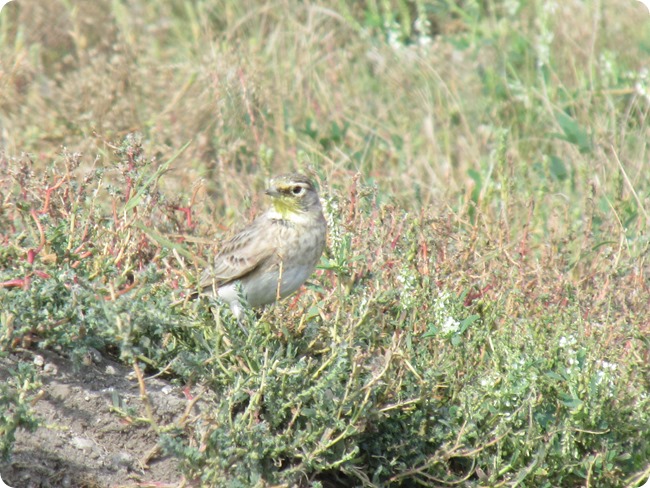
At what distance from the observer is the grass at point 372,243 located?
12.7 feet

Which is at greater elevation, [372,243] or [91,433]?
[372,243]

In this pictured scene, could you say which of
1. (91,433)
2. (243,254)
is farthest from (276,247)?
(91,433)

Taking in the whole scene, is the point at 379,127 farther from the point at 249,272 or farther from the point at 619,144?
the point at 249,272

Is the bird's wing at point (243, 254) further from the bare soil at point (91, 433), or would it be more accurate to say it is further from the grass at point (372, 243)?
the bare soil at point (91, 433)

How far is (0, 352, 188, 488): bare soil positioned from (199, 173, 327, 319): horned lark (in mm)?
762

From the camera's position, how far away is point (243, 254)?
486 cm

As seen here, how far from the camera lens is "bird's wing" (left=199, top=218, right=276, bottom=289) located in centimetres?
482

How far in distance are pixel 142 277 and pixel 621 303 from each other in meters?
2.27

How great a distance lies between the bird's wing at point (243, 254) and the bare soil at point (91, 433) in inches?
34.0

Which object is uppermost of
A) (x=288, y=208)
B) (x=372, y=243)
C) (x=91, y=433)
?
(x=288, y=208)

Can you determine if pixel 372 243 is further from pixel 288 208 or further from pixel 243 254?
pixel 243 254

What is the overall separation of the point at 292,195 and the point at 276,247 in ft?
0.99

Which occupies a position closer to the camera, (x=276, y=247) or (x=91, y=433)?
(x=91, y=433)

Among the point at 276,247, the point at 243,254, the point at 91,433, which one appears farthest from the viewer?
the point at 243,254
